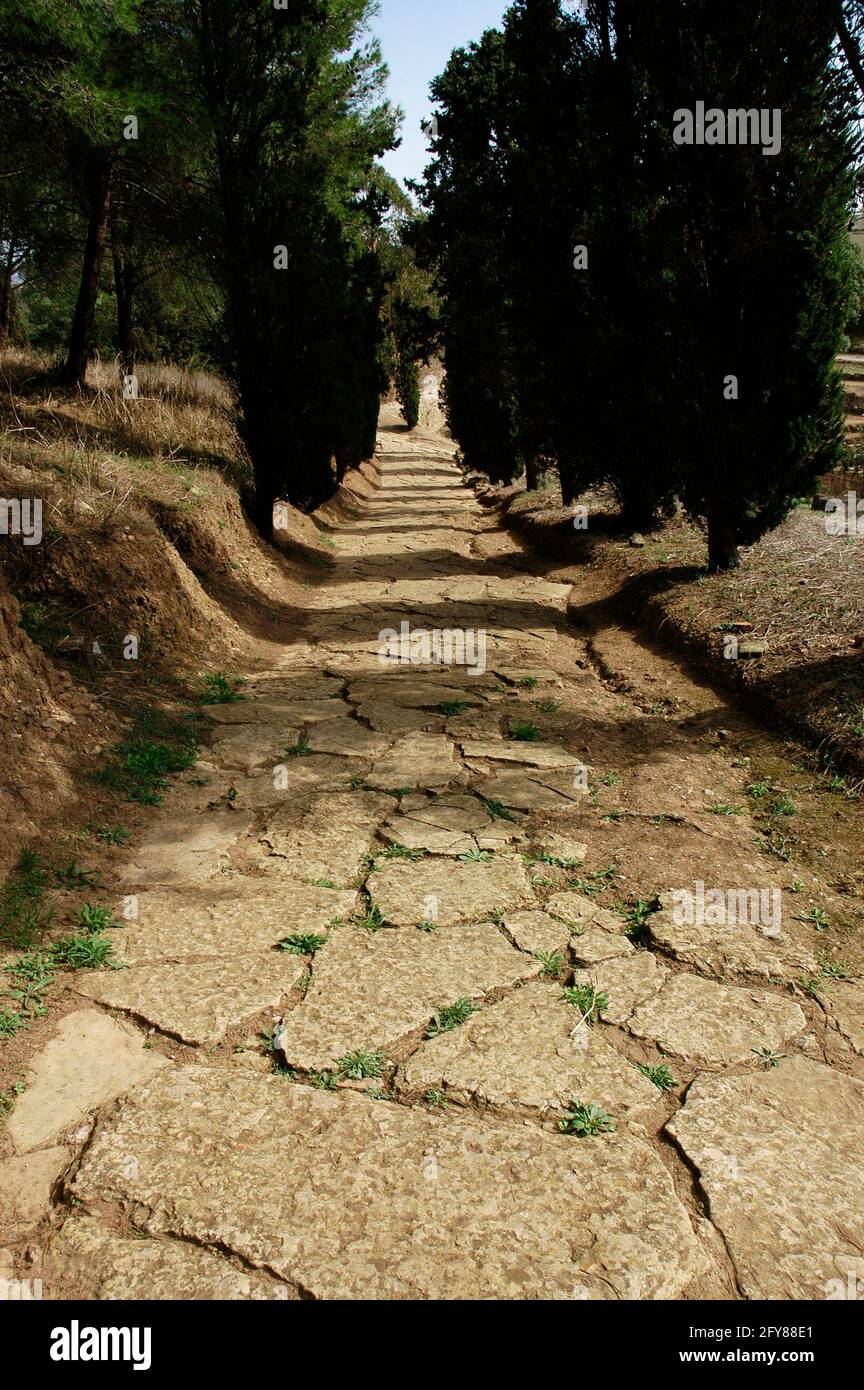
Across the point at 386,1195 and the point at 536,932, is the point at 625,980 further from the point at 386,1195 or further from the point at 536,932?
the point at 386,1195

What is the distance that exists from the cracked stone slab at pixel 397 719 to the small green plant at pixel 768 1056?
289 cm

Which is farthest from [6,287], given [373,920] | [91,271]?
[373,920]

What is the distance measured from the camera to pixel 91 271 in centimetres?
1292

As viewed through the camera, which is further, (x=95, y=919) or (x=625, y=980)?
(x=95, y=919)

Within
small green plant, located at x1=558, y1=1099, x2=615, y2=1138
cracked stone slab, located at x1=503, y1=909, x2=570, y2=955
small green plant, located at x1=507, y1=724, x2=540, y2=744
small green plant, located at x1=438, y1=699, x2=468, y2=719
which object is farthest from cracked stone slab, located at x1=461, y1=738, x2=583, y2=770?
small green plant, located at x1=558, y1=1099, x2=615, y2=1138

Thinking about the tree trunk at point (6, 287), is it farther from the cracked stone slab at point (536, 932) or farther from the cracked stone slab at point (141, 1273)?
the cracked stone slab at point (141, 1273)

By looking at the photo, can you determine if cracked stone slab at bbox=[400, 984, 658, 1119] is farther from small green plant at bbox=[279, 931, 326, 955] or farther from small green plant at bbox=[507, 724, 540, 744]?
small green plant at bbox=[507, 724, 540, 744]

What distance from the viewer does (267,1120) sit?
2.06 m

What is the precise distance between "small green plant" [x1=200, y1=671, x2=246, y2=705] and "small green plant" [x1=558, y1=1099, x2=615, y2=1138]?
12.1 ft

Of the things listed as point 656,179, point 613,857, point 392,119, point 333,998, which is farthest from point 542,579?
point 392,119

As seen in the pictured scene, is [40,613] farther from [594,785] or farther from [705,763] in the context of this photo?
[705,763]

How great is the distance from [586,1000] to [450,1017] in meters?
0.44
